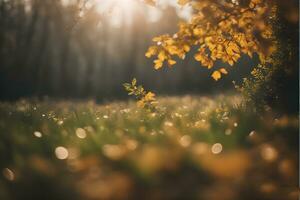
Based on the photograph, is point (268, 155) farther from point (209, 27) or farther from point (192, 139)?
point (209, 27)

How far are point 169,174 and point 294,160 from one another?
1.29 meters

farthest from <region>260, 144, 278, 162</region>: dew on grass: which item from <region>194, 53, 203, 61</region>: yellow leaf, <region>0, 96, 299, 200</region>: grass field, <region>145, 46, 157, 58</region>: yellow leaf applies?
<region>194, 53, 203, 61</region>: yellow leaf

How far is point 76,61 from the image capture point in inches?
1417

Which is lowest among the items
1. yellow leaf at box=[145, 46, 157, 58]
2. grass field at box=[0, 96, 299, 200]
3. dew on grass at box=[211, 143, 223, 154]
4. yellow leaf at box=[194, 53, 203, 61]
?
grass field at box=[0, 96, 299, 200]

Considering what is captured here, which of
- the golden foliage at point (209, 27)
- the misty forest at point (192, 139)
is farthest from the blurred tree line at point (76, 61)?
the golden foliage at point (209, 27)

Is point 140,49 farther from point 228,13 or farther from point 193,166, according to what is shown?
point 193,166

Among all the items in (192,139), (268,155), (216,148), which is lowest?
(268,155)

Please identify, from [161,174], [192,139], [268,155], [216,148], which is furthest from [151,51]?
[161,174]

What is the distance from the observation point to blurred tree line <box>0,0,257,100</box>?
89.1ft

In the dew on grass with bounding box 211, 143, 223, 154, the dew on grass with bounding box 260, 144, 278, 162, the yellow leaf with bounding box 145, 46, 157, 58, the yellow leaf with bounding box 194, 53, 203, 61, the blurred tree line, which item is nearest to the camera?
the dew on grass with bounding box 260, 144, 278, 162

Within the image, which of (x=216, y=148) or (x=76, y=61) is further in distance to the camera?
(x=76, y=61)

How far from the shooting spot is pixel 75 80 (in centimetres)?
3359

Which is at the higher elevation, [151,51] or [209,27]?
[209,27]

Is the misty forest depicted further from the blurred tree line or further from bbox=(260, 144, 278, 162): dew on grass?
the blurred tree line
